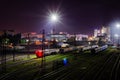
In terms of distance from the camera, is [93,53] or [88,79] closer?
[88,79]

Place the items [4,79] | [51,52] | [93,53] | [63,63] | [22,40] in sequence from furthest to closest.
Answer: [22,40] → [93,53] → [51,52] → [63,63] → [4,79]

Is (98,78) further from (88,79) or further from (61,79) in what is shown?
(61,79)

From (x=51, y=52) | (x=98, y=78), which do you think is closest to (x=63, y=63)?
(x=98, y=78)

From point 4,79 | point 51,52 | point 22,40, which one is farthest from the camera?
point 22,40

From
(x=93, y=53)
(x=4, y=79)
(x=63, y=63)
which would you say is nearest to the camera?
(x=4, y=79)

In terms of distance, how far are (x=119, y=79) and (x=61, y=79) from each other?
7752 millimetres

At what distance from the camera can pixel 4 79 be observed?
2478 cm

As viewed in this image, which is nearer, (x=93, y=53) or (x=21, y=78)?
(x=21, y=78)

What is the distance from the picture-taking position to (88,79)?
25.5 meters

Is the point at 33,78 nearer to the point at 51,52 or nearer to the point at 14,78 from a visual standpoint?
the point at 14,78

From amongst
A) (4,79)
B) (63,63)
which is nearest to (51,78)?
(4,79)

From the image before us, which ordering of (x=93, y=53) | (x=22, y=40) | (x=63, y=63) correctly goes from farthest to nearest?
1. (x=22, y=40)
2. (x=93, y=53)
3. (x=63, y=63)

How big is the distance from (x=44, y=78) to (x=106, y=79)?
8.28 m

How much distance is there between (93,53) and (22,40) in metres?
68.8
